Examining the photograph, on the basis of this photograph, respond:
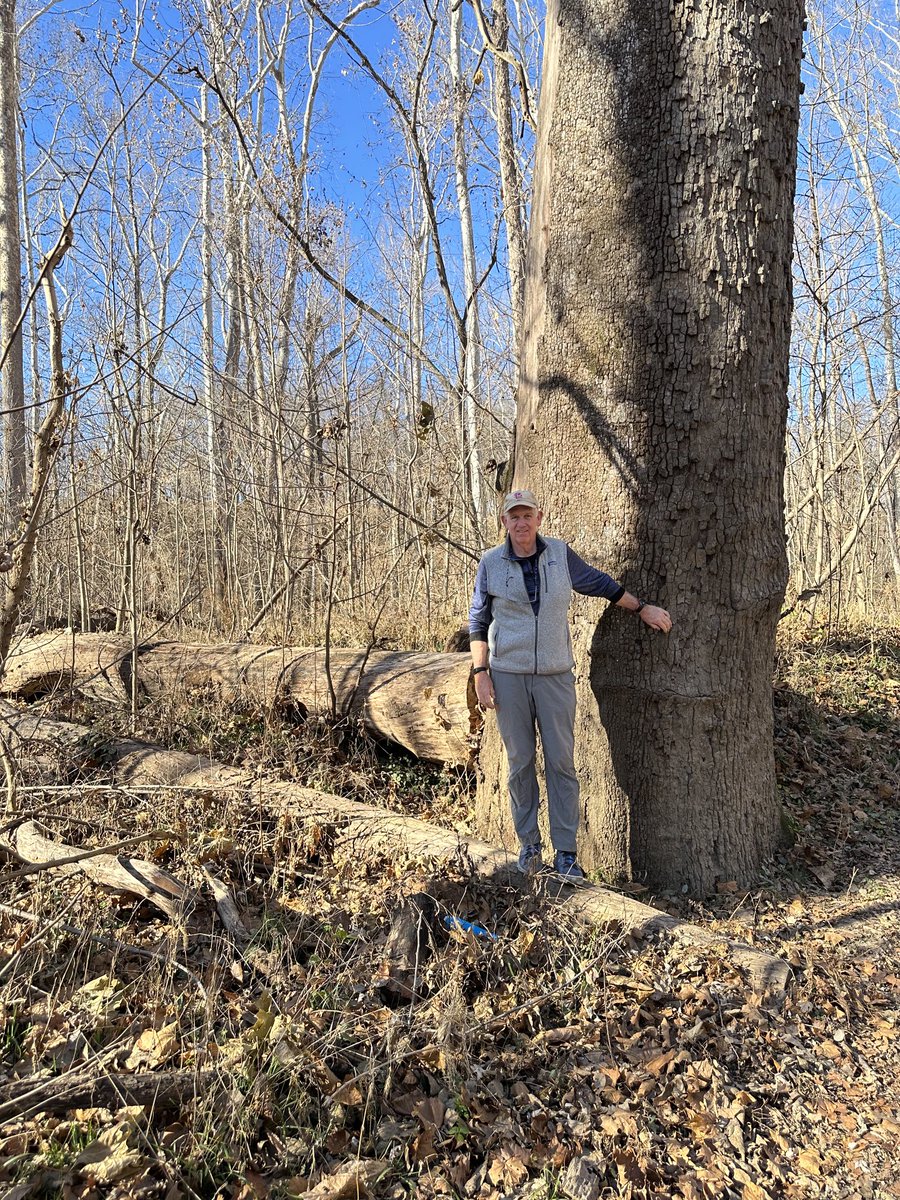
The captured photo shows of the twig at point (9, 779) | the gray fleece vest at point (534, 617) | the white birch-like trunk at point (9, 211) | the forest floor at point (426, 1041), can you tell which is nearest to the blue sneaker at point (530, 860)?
the forest floor at point (426, 1041)

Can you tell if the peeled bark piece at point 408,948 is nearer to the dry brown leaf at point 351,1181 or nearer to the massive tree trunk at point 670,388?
the dry brown leaf at point 351,1181

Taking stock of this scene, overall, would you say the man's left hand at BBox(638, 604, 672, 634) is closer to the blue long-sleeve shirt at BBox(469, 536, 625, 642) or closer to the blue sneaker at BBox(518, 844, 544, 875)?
the blue long-sleeve shirt at BBox(469, 536, 625, 642)

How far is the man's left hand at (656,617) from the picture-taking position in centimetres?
396

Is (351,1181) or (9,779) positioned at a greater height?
(9,779)

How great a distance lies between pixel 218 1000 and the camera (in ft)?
9.36

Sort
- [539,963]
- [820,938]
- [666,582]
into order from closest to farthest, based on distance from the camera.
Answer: [539,963]
[820,938]
[666,582]

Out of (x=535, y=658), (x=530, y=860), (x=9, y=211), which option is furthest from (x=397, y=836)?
(x=9, y=211)

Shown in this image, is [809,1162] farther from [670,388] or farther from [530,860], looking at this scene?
[670,388]

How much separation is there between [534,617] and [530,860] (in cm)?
124

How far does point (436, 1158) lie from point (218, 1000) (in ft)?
3.15

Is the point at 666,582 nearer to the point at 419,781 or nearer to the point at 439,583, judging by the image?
the point at 419,781

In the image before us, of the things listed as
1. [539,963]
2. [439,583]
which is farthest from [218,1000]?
[439,583]

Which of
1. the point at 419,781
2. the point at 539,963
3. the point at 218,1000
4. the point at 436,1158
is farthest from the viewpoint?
the point at 419,781

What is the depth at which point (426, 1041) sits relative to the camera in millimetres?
2775
